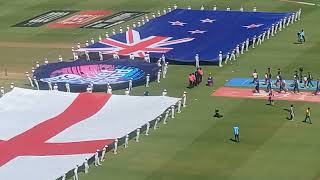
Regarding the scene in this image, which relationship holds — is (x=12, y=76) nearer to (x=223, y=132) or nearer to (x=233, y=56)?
(x=233, y=56)

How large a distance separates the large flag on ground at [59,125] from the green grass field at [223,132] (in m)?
1.38

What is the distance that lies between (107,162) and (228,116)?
10.4 metres

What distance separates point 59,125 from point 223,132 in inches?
384

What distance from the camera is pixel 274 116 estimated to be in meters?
53.9

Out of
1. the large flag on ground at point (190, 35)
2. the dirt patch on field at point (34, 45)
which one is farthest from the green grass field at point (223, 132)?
the large flag on ground at point (190, 35)

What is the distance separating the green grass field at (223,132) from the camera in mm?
45062

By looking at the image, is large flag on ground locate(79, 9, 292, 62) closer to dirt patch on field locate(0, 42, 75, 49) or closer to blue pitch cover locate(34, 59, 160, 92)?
blue pitch cover locate(34, 59, 160, 92)

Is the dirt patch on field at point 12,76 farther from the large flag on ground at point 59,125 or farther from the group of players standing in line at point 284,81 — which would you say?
the group of players standing in line at point 284,81

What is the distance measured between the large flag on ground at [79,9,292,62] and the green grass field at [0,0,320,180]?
2.25 m

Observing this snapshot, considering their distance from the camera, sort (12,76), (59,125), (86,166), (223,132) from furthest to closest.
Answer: (12,76) < (59,125) < (223,132) < (86,166)

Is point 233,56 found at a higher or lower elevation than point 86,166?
higher

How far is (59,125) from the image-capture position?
52.0 m

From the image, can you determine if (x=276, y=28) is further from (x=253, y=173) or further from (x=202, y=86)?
(x=253, y=173)

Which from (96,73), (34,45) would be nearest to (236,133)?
(96,73)
